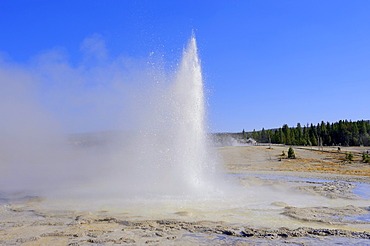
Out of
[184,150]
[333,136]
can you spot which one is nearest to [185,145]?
[184,150]

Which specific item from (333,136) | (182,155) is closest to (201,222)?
(182,155)

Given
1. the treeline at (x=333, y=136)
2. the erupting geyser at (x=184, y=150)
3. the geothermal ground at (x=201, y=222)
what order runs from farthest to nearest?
the treeline at (x=333, y=136)
the erupting geyser at (x=184, y=150)
the geothermal ground at (x=201, y=222)

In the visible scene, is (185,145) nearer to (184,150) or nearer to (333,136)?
(184,150)

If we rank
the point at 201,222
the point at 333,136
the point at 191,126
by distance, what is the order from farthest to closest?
the point at 333,136 → the point at 191,126 → the point at 201,222

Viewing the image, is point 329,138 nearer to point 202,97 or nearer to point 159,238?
point 202,97

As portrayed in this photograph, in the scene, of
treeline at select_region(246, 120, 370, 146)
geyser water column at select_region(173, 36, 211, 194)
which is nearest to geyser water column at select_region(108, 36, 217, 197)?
geyser water column at select_region(173, 36, 211, 194)

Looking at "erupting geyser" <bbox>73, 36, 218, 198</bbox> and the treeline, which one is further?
the treeline

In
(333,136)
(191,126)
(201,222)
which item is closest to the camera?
(201,222)

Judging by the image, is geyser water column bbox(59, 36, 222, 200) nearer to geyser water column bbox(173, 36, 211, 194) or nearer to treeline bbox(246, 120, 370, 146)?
geyser water column bbox(173, 36, 211, 194)

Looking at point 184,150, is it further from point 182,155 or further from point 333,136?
point 333,136

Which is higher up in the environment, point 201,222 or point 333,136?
point 333,136

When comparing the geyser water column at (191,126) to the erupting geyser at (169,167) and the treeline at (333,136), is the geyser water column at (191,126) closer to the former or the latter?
the erupting geyser at (169,167)

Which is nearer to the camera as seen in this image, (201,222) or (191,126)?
(201,222)

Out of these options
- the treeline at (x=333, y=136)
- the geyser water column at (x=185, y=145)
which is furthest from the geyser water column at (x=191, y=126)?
the treeline at (x=333, y=136)
